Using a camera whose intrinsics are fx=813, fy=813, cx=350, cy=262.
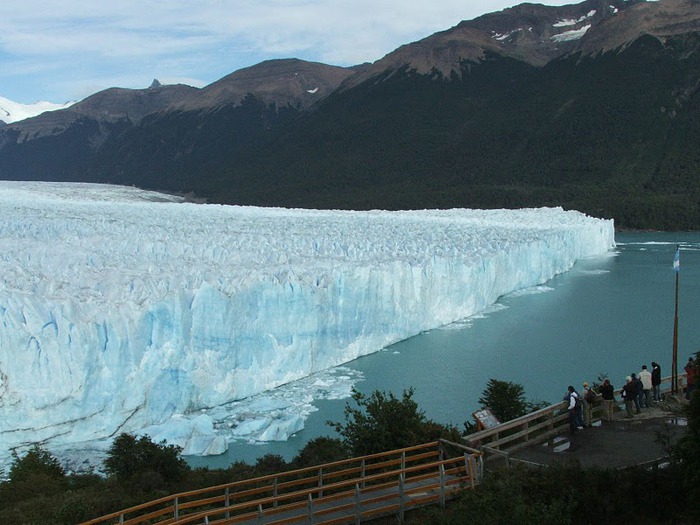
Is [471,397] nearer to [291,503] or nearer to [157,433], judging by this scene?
[157,433]

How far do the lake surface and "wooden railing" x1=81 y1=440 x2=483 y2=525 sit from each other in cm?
468

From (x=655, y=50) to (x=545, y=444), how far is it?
6856 centimetres

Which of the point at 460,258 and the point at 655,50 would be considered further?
the point at 655,50

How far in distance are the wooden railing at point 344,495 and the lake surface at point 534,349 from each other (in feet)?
15.4

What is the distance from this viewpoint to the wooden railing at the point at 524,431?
6.96 meters

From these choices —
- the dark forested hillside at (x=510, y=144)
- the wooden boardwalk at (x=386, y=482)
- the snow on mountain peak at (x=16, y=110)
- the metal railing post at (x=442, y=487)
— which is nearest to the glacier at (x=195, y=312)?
the wooden boardwalk at (x=386, y=482)

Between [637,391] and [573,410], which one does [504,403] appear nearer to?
[637,391]

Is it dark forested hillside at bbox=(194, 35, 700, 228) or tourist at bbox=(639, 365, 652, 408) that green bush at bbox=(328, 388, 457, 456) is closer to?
tourist at bbox=(639, 365, 652, 408)

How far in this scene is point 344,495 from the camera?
6.07 metres

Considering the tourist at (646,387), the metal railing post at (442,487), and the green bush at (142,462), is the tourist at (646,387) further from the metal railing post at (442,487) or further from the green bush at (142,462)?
the green bush at (142,462)

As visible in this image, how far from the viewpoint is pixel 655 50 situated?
225 feet

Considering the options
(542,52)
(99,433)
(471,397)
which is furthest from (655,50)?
(99,433)

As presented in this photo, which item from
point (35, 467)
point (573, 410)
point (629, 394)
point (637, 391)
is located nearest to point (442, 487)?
point (573, 410)

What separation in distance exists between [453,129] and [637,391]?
67.3m
